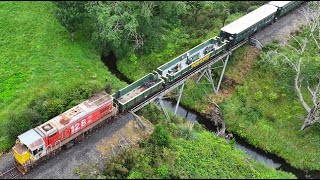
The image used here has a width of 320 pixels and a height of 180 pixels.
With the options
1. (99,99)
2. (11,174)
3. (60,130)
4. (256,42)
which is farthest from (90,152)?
(256,42)

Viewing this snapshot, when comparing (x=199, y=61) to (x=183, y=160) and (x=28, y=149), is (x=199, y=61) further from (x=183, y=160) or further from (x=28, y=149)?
(x=28, y=149)

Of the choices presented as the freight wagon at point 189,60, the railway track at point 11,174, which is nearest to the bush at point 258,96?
the freight wagon at point 189,60

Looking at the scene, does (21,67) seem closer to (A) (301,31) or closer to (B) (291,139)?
(B) (291,139)

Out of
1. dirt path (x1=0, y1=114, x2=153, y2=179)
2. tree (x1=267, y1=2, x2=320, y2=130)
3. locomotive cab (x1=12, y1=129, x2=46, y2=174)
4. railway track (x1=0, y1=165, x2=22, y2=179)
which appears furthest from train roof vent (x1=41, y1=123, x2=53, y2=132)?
tree (x1=267, y1=2, x2=320, y2=130)

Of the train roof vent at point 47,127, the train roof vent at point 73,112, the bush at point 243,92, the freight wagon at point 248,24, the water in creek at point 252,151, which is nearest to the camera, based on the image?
the train roof vent at point 47,127

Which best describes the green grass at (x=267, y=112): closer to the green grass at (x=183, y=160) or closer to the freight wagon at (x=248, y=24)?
the freight wagon at (x=248, y=24)

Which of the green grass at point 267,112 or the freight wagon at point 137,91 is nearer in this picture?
the freight wagon at point 137,91
